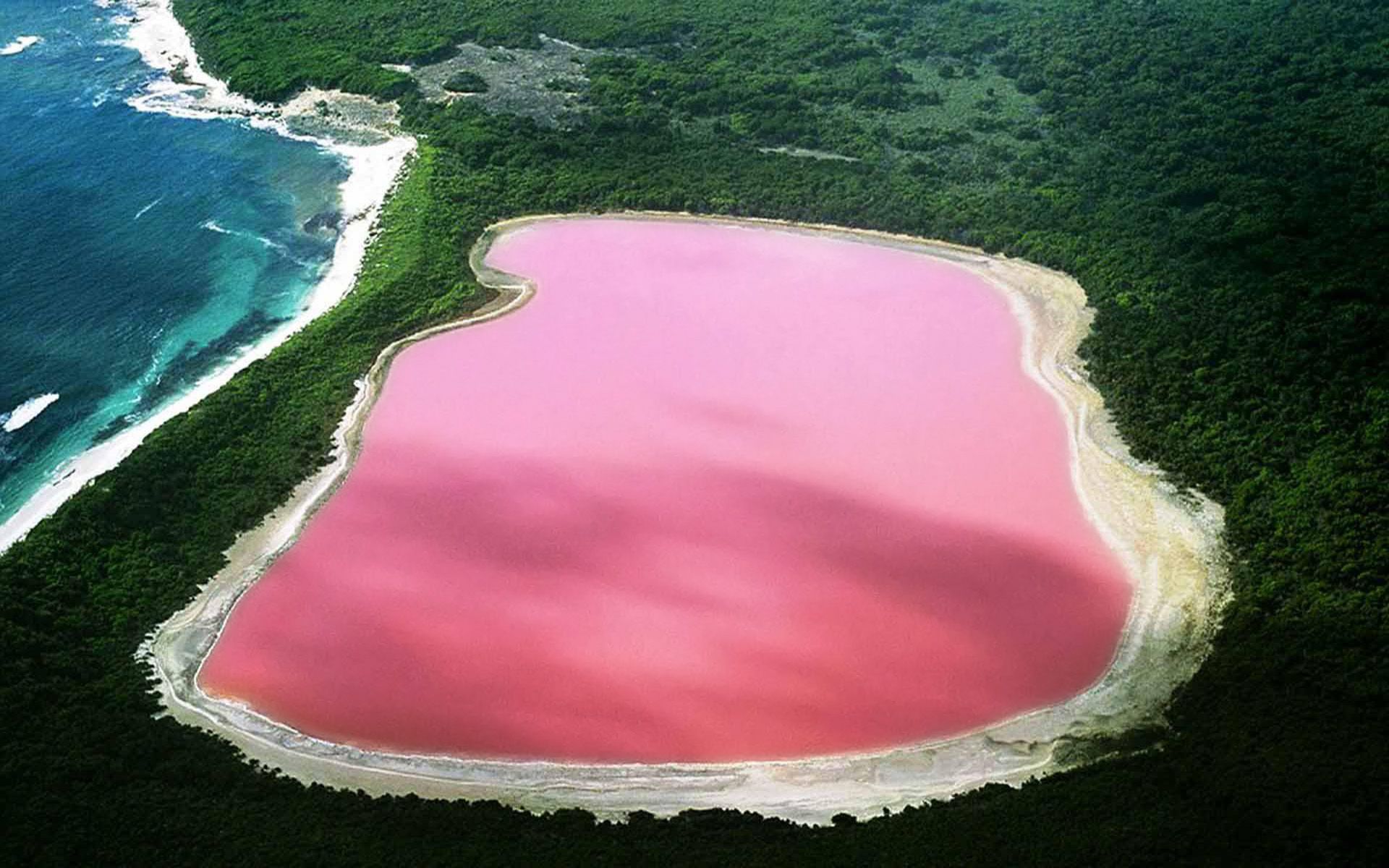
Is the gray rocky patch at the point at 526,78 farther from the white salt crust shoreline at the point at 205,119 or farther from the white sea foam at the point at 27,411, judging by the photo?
the white sea foam at the point at 27,411

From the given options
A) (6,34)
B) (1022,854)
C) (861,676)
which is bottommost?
(6,34)

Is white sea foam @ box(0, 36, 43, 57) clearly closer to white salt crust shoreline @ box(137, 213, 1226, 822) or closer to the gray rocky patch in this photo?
the gray rocky patch

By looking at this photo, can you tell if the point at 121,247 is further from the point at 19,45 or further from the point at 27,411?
the point at 19,45

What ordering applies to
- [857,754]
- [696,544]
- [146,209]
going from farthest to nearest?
[146,209] → [696,544] → [857,754]

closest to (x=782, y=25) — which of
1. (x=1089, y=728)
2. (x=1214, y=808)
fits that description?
(x=1089, y=728)

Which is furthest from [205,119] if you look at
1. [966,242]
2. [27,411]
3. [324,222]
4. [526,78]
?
[966,242]

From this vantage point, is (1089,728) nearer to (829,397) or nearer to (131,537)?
(829,397)

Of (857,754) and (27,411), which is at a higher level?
(857,754)
